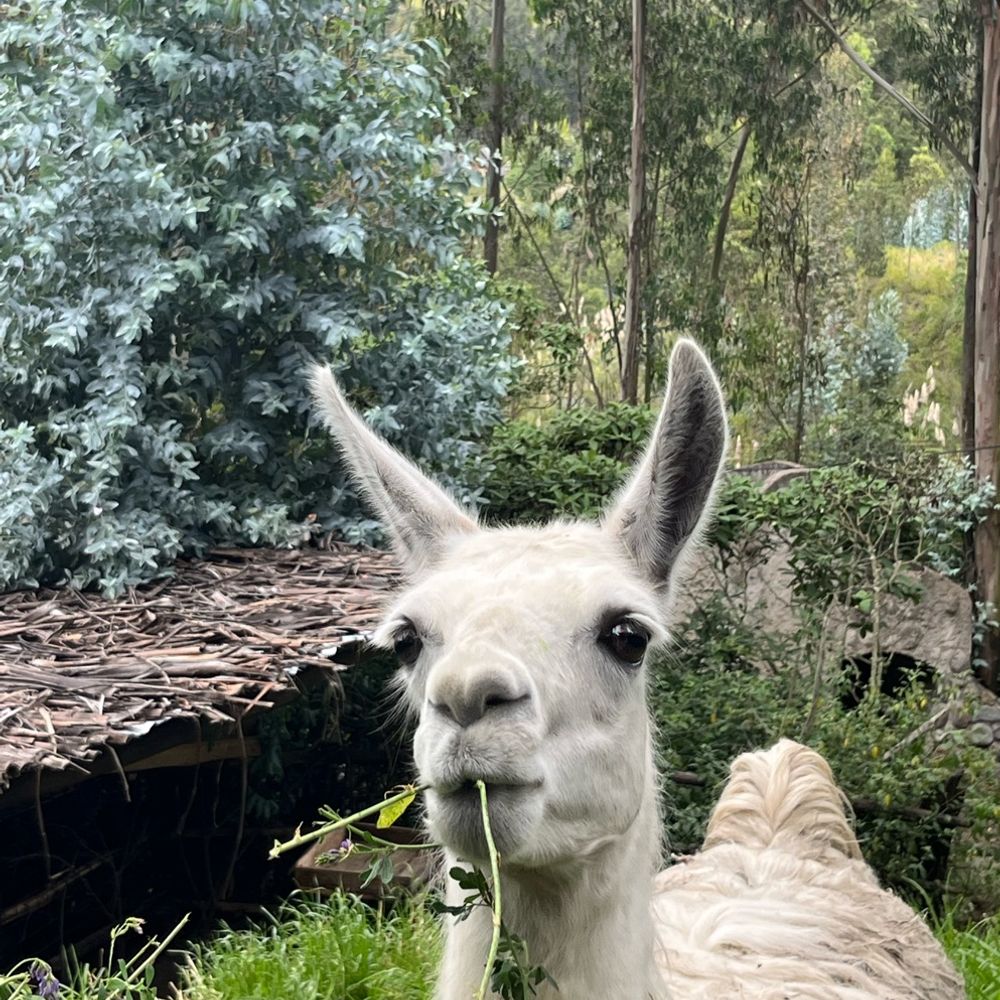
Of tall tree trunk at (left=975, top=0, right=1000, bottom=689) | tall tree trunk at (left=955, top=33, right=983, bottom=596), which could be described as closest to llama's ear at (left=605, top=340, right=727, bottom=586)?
tall tree trunk at (left=975, top=0, right=1000, bottom=689)

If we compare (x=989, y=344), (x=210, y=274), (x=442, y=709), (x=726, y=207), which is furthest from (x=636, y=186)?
(x=442, y=709)

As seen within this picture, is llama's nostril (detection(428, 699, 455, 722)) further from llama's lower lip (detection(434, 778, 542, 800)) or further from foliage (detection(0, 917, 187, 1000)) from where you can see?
foliage (detection(0, 917, 187, 1000))

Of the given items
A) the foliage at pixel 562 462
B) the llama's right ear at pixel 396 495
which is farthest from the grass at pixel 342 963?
the foliage at pixel 562 462

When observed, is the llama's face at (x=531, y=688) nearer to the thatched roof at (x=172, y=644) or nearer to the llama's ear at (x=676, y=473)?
the llama's ear at (x=676, y=473)

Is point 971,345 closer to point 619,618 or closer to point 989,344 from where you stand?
point 989,344

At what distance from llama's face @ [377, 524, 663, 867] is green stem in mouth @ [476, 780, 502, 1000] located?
0.07 feet

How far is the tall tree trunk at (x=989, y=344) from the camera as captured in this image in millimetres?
10203

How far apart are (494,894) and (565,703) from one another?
324 millimetres

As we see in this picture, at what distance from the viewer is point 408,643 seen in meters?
2.34

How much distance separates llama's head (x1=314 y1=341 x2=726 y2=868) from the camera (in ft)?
6.35

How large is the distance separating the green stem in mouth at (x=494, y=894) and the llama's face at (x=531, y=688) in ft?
0.07

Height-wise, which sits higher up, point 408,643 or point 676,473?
point 676,473

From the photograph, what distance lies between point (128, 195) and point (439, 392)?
1978mm

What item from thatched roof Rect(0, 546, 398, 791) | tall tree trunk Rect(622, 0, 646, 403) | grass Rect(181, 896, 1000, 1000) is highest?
tall tree trunk Rect(622, 0, 646, 403)
